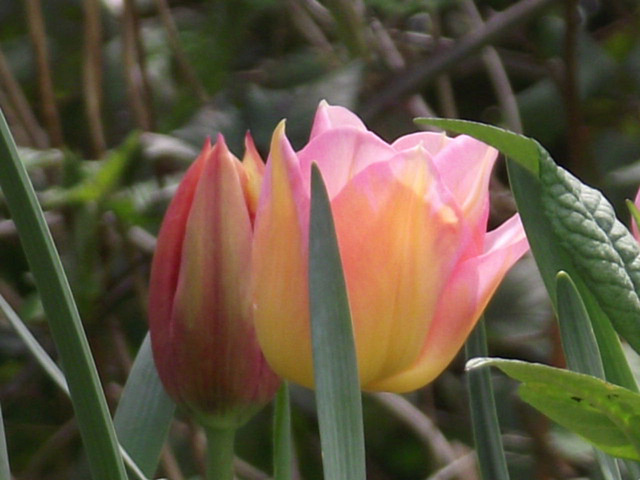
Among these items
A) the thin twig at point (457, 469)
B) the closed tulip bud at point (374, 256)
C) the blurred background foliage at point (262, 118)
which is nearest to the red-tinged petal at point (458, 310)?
the closed tulip bud at point (374, 256)

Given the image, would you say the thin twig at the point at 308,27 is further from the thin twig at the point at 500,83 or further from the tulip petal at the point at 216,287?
the tulip petal at the point at 216,287

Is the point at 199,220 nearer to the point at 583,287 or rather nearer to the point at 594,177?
the point at 583,287

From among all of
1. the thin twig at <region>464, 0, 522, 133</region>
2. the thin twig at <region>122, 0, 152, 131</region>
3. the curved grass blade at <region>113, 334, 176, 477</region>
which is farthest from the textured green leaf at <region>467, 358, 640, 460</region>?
the thin twig at <region>464, 0, 522, 133</region>

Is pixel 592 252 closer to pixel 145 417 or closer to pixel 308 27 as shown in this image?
pixel 145 417

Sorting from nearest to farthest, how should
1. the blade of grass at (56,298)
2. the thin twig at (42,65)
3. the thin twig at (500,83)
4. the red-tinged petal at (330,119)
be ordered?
the blade of grass at (56,298) < the red-tinged petal at (330,119) < the thin twig at (42,65) < the thin twig at (500,83)

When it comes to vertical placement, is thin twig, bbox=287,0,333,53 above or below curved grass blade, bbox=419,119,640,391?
below

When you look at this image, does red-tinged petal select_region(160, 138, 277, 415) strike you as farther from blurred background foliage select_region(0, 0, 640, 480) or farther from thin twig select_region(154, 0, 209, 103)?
thin twig select_region(154, 0, 209, 103)
